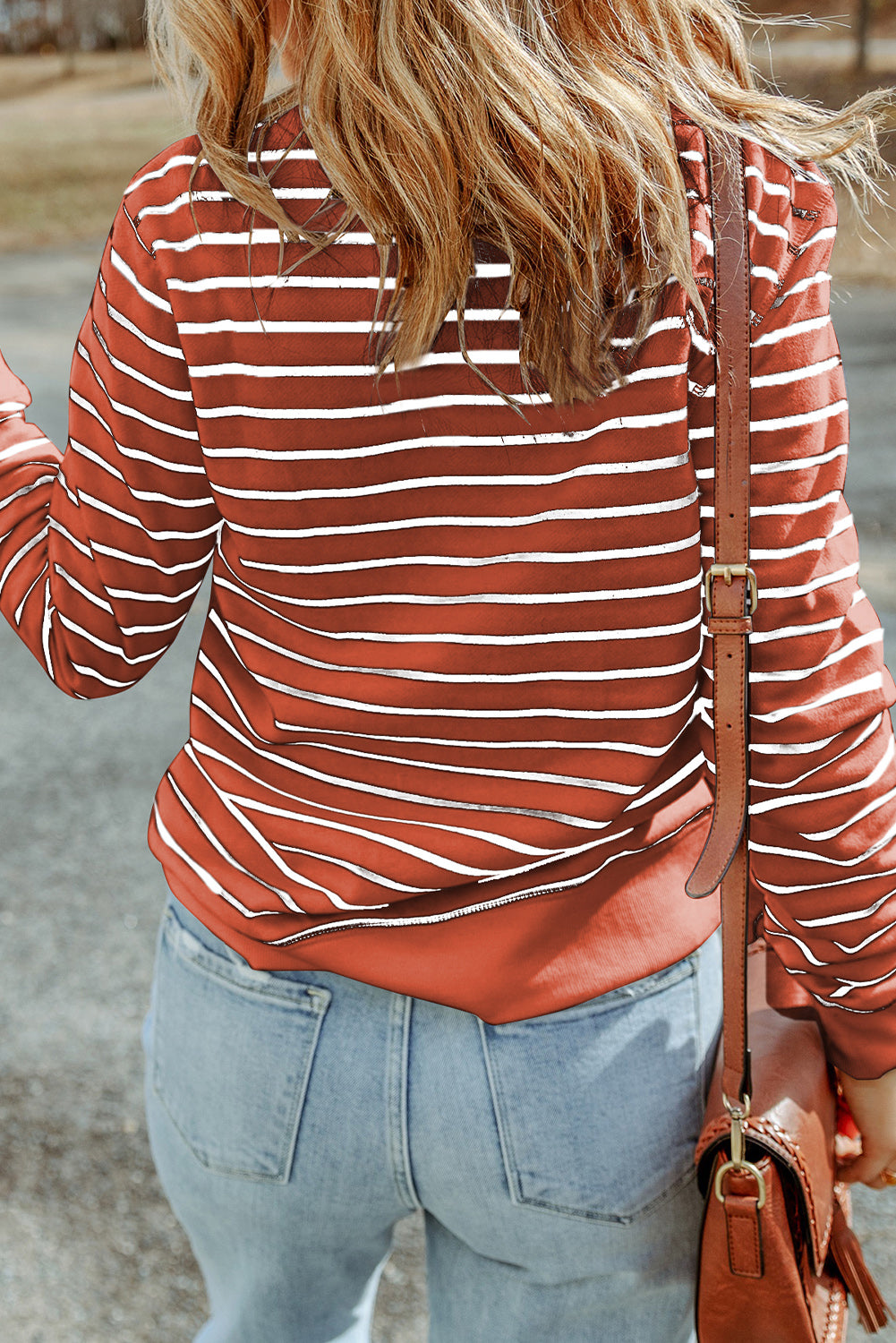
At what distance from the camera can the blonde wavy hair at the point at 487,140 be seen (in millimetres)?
803

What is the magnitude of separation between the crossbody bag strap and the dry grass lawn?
18.6 feet

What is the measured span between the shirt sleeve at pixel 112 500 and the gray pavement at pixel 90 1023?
742mm

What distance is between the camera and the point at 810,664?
0.96 metres

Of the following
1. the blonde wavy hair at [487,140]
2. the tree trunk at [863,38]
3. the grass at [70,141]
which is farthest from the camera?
the tree trunk at [863,38]

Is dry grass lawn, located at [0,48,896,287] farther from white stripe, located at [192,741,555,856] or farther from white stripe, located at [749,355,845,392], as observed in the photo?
white stripe, located at [192,741,555,856]

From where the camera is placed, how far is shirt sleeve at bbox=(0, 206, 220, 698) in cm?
90

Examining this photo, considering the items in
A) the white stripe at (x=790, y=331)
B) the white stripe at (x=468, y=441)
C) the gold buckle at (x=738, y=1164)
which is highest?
the white stripe at (x=790, y=331)

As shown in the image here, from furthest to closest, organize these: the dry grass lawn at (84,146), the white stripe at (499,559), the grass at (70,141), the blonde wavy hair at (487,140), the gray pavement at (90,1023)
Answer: the grass at (70,141)
the dry grass lawn at (84,146)
the gray pavement at (90,1023)
the white stripe at (499,559)
the blonde wavy hair at (487,140)

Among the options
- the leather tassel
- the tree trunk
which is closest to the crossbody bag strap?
the leather tassel

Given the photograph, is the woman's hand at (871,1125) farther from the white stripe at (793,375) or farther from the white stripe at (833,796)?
the white stripe at (793,375)

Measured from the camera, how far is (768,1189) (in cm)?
101

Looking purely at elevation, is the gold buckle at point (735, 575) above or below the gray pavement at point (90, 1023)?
above

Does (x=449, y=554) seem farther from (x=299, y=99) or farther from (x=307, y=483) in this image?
(x=299, y=99)

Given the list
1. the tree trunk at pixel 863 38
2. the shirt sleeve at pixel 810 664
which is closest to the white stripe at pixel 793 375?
the shirt sleeve at pixel 810 664
